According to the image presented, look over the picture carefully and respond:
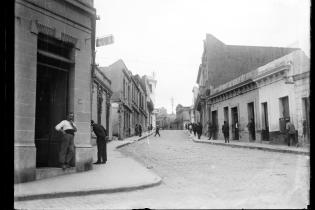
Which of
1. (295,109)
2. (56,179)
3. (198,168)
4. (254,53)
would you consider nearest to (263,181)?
(198,168)

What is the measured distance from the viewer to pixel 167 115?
100 m

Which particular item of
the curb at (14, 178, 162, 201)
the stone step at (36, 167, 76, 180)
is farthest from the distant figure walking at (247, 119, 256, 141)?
the curb at (14, 178, 162, 201)

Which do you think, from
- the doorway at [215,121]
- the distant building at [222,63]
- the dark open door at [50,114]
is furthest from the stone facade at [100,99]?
the distant building at [222,63]

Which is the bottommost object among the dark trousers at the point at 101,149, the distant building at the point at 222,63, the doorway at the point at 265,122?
the dark trousers at the point at 101,149

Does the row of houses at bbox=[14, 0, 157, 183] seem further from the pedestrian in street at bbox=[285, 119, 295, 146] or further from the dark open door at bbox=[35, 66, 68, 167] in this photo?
the pedestrian in street at bbox=[285, 119, 295, 146]

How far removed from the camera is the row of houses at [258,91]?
49.9 feet

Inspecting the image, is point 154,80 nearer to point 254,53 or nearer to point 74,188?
point 254,53

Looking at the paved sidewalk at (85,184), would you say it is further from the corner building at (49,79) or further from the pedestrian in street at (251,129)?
the pedestrian in street at (251,129)

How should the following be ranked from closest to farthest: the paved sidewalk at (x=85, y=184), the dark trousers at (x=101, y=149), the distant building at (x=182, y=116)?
the paved sidewalk at (x=85, y=184) → the dark trousers at (x=101, y=149) → the distant building at (x=182, y=116)

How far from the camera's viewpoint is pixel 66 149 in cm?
862

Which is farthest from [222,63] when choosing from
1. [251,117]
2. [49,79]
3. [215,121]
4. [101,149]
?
[49,79]

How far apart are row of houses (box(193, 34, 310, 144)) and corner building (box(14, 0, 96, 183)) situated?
5.52 metres

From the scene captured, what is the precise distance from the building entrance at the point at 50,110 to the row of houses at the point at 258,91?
5.87 metres
